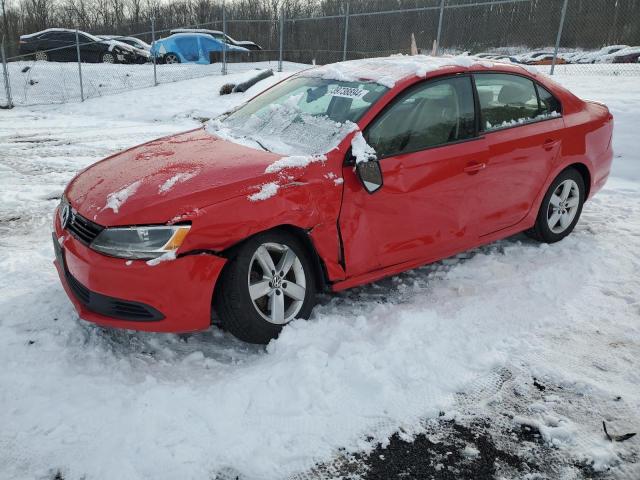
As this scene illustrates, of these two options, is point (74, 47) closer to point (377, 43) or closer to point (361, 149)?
point (377, 43)

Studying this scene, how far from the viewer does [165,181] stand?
2871 mm

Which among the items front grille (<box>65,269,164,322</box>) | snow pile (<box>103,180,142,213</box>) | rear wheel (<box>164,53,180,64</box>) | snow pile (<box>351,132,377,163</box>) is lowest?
front grille (<box>65,269,164,322</box>)

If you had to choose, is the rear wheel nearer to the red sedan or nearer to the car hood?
the red sedan

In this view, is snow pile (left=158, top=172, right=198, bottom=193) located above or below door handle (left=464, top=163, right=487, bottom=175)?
above

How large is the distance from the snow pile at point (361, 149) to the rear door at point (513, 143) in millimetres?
1025

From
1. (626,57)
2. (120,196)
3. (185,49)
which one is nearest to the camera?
(120,196)

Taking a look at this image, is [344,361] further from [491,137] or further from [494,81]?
[494,81]

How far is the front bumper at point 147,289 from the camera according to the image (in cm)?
260

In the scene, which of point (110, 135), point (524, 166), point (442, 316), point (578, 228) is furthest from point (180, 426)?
point (110, 135)

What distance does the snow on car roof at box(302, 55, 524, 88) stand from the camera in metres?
3.57

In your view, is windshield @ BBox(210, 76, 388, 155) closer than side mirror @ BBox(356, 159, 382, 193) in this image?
No

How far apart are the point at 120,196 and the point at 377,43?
16181 mm

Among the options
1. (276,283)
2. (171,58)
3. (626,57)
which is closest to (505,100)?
(276,283)

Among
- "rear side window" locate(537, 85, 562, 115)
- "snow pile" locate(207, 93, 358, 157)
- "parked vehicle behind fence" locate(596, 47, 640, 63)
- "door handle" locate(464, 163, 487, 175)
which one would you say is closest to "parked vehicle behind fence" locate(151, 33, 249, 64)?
"parked vehicle behind fence" locate(596, 47, 640, 63)
